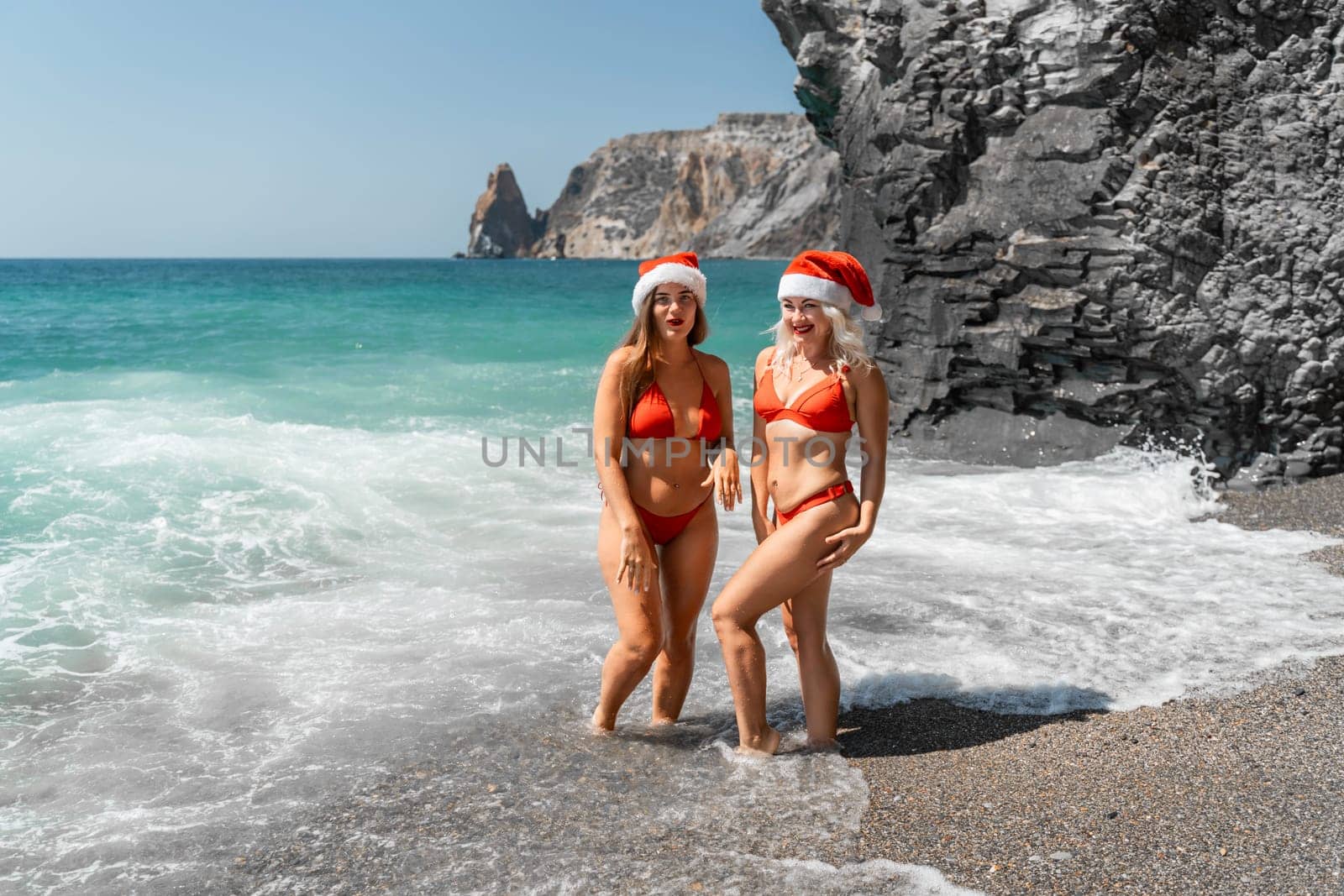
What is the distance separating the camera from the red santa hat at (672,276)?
4259 mm

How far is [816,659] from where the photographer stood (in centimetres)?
442

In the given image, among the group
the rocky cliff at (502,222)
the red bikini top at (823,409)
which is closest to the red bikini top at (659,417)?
the red bikini top at (823,409)

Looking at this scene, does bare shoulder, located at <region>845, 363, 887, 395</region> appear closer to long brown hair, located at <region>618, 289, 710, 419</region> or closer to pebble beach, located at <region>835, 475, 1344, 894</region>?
long brown hair, located at <region>618, 289, 710, 419</region>

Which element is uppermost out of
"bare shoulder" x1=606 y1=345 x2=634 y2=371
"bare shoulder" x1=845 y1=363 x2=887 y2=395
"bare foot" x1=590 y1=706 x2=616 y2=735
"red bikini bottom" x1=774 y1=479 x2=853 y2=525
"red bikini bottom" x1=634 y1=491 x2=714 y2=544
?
"bare shoulder" x1=606 y1=345 x2=634 y2=371

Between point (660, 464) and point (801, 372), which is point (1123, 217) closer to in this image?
point (801, 372)

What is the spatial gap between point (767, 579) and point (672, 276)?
126 cm

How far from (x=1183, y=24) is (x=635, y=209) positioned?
448ft

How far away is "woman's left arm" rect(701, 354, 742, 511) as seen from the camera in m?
4.21

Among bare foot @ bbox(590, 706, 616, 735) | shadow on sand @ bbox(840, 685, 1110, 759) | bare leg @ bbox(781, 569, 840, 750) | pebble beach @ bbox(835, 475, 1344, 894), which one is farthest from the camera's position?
bare foot @ bbox(590, 706, 616, 735)

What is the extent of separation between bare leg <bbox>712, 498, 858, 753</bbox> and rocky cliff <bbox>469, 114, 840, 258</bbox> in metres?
77.9

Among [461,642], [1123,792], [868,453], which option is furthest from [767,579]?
[461,642]

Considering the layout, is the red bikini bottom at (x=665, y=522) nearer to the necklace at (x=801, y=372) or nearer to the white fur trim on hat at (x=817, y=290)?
the necklace at (x=801, y=372)

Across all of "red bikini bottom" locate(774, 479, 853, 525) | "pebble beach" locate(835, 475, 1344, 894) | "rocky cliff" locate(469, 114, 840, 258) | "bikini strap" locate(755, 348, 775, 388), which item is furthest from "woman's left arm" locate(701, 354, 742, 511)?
"rocky cliff" locate(469, 114, 840, 258)

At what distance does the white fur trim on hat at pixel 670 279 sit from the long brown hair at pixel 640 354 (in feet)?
0.09
